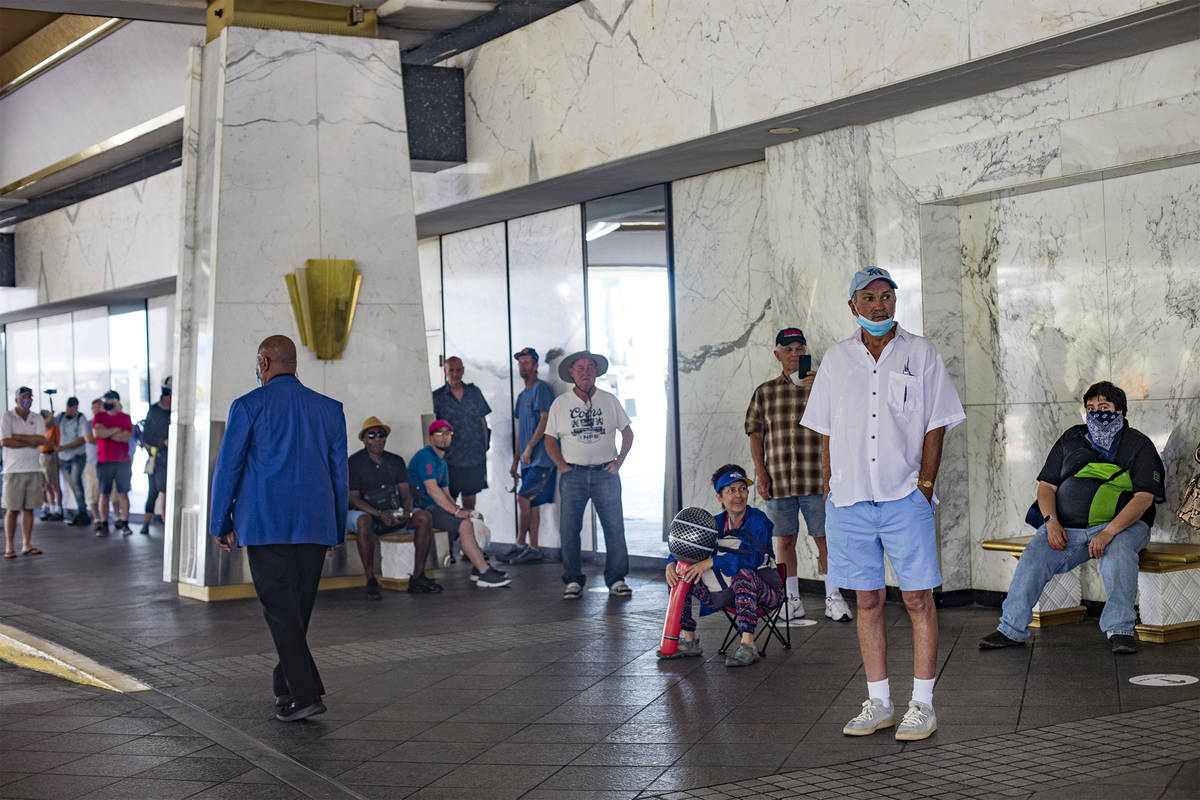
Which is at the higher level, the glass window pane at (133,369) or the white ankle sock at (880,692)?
the glass window pane at (133,369)

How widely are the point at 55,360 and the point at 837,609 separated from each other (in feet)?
58.1

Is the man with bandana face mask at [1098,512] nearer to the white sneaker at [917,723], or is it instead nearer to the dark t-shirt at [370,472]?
the white sneaker at [917,723]

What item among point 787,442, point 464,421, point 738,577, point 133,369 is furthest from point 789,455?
point 133,369

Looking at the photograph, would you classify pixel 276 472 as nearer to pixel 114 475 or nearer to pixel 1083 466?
pixel 1083 466

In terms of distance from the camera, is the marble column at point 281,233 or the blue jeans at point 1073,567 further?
the marble column at point 281,233

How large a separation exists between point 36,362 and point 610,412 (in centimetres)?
1651

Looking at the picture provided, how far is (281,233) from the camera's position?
434 inches

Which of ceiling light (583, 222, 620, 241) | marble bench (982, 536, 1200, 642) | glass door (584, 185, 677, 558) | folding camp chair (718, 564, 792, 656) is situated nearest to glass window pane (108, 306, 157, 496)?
ceiling light (583, 222, 620, 241)

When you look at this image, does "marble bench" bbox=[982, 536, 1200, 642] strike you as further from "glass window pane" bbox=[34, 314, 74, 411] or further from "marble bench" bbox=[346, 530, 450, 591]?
"glass window pane" bbox=[34, 314, 74, 411]

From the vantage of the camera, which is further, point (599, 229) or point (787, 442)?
point (599, 229)

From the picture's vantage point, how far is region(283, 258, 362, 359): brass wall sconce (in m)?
11.0

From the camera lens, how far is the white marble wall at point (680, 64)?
801 cm

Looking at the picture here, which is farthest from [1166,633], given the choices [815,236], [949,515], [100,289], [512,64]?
[100,289]

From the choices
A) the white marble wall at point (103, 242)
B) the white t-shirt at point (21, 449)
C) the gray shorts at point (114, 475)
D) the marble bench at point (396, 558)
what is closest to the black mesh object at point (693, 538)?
the marble bench at point (396, 558)
